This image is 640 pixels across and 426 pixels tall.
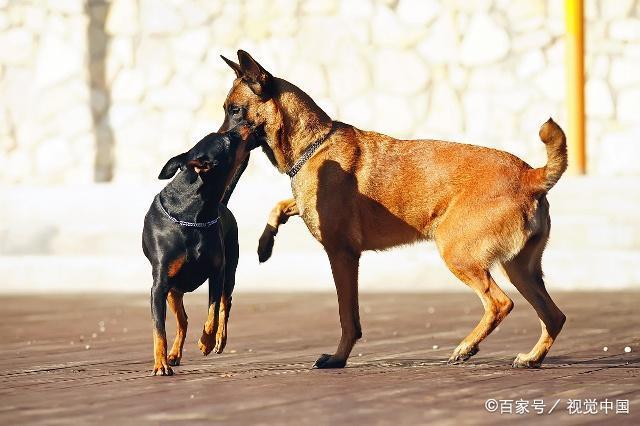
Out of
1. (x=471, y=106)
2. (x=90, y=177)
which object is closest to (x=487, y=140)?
(x=471, y=106)

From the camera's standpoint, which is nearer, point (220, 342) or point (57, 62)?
point (220, 342)

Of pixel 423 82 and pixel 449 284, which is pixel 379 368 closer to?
pixel 449 284

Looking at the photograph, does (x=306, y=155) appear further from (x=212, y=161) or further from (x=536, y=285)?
(x=536, y=285)

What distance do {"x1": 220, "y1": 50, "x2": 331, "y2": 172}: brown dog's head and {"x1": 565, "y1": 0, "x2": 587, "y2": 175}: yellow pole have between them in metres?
5.96

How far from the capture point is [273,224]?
752cm

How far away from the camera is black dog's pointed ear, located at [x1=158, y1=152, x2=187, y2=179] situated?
6.84 metres

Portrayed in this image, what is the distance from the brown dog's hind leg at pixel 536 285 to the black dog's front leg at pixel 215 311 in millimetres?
1520

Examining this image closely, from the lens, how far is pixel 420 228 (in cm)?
715

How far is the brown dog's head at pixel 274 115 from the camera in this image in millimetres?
7379

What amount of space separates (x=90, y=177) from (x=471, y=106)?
4.21 meters

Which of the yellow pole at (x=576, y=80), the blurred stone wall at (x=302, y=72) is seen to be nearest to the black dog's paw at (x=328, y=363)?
the yellow pole at (x=576, y=80)

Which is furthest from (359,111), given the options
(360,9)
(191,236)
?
(191,236)

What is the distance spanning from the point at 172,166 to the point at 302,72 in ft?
25.3

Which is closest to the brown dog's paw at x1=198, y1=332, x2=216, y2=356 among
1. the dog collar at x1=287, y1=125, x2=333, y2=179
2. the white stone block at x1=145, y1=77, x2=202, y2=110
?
the dog collar at x1=287, y1=125, x2=333, y2=179
